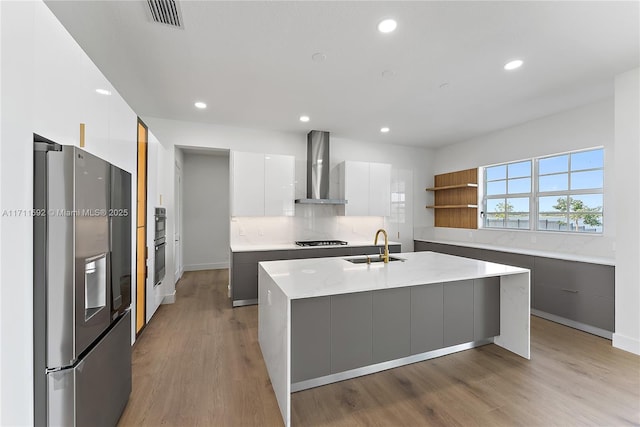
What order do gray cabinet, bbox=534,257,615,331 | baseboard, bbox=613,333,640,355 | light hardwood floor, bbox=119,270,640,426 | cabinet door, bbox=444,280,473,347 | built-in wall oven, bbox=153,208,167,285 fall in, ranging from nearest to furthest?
light hardwood floor, bbox=119,270,640,426, cabinet door, bbox=444,280,473,347, baseboard, bbox=613,333,640,355, gray cabinet, bbox=534,257,615,331, built-in wall oven, bbox=153,208,167,285

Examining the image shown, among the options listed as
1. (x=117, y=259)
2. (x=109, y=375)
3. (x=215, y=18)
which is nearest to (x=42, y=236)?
(x=117, y=259)

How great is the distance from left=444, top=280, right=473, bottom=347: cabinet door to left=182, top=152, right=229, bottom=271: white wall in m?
5.17

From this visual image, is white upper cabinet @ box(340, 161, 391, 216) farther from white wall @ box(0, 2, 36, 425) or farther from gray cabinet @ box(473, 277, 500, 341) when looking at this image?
white wall @ box(0, 2, 36, 425)

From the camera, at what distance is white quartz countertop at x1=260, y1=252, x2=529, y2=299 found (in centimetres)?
179

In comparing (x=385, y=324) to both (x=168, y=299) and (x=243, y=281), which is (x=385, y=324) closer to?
(x=243, y=281)

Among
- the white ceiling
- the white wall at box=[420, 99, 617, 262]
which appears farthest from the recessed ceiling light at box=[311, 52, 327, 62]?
the white wall at box=[420, 99, 617, 262]

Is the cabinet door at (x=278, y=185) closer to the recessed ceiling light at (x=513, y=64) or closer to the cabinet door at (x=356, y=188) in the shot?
the cabinet door at (x=356, y=188)

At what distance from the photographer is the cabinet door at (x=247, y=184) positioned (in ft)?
13.1

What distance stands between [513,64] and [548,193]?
242cm

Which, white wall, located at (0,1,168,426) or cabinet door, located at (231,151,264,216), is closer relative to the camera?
white wall, located at (0,1,168,426)

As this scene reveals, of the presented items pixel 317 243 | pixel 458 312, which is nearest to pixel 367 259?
pixel 458 312

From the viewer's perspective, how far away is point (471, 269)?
235cm

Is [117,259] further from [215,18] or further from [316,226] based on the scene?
[316,226]

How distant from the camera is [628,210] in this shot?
2.62m
